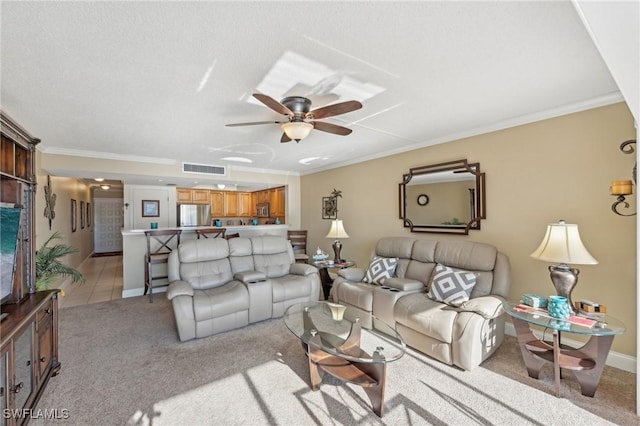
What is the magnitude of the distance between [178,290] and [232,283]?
2.36ft

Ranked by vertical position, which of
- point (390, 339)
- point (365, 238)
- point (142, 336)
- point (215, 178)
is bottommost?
point (142, 336)

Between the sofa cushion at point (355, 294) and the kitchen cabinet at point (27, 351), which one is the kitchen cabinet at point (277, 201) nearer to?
the sofa cushion at point (355, 294)

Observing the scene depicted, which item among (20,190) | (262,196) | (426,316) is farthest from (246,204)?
(426,316)

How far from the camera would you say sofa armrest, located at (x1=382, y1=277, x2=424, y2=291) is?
3324 millimetres

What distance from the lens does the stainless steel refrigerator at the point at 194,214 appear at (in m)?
7.37

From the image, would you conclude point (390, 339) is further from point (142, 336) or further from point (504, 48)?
point (142, 336)

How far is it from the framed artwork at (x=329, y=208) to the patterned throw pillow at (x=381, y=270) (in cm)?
196

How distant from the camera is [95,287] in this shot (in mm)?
5547

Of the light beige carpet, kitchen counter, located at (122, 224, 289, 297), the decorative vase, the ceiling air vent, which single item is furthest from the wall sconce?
kitchen counter, located at (122, 224, 289, 297)

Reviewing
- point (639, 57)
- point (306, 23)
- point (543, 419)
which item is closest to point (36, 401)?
point (306, 23)

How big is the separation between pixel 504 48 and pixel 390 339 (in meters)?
2.20

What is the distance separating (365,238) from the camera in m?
5.11

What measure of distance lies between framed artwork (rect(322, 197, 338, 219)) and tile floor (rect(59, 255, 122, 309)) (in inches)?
156

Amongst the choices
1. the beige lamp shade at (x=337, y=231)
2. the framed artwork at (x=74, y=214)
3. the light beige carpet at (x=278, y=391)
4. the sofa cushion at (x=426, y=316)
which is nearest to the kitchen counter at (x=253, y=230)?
the beige lamp shade at (x=337, y=231)
